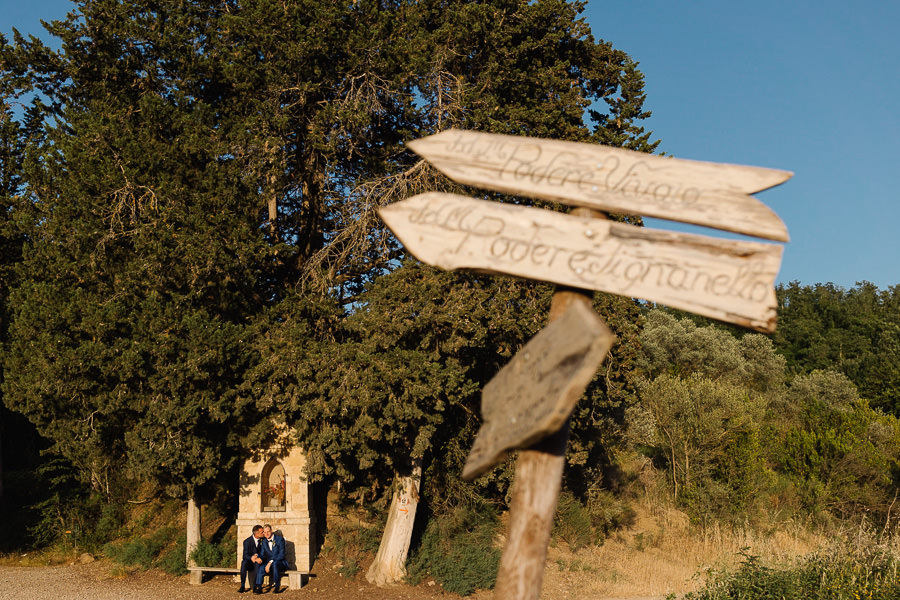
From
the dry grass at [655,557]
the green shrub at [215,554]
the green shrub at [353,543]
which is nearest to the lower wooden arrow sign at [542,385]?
the dry grass at [655,557]

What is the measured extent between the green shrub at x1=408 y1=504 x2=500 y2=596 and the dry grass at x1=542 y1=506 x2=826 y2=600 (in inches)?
56.6

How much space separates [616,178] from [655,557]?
15.5 m

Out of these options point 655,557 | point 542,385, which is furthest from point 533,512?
point 655,557

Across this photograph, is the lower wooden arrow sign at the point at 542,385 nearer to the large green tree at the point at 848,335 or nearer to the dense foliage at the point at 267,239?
the dense foliage at the point at 267,239

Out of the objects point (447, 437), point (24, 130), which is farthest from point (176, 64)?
point (447, 437)

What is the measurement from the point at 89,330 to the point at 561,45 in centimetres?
1159

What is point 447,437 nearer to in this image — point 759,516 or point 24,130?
point 759,516

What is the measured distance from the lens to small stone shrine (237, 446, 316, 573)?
14.1m

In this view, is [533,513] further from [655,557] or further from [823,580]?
[655,557]

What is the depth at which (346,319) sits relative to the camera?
41.7 feet

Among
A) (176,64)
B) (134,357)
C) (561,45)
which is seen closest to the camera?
(134,357)

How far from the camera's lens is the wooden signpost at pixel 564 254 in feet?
9.44

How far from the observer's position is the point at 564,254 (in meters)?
3.08

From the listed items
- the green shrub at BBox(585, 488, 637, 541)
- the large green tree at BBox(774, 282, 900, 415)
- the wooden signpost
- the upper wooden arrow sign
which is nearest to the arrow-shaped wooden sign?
the wooden signpost
